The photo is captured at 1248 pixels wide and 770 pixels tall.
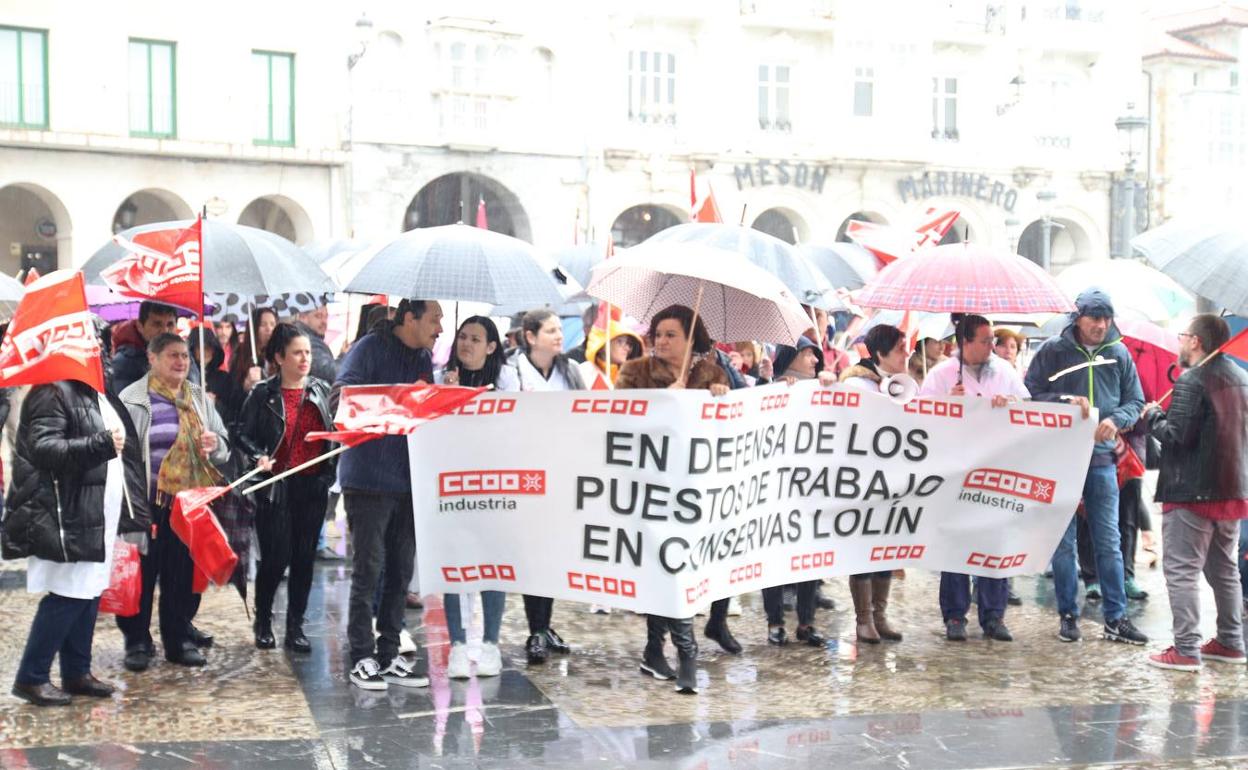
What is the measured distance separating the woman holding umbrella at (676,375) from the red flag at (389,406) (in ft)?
2.81

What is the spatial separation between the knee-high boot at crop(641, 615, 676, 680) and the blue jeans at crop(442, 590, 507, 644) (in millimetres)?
758

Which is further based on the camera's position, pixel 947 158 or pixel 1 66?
pixel 947 158

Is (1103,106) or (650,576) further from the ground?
(1103,106)

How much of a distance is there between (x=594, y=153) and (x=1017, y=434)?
2617 cm

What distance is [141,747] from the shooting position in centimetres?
677

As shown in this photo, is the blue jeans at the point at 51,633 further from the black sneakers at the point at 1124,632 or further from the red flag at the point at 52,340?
the black sneakers at the point at 1124,632

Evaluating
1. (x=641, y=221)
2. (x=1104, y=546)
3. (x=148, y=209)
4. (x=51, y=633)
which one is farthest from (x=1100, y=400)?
(x=641, y=221)

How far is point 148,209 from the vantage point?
32.6m

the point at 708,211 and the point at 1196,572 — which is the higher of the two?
the point at 708,211

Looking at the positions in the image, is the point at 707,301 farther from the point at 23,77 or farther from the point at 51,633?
the point at 23,77

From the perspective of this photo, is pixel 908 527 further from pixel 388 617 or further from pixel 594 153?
pixel 594 153

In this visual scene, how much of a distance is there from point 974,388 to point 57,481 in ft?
16.2

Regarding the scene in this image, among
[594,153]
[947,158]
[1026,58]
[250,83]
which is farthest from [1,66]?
[1026,58]

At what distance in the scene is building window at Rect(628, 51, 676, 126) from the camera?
3516 centimetres
